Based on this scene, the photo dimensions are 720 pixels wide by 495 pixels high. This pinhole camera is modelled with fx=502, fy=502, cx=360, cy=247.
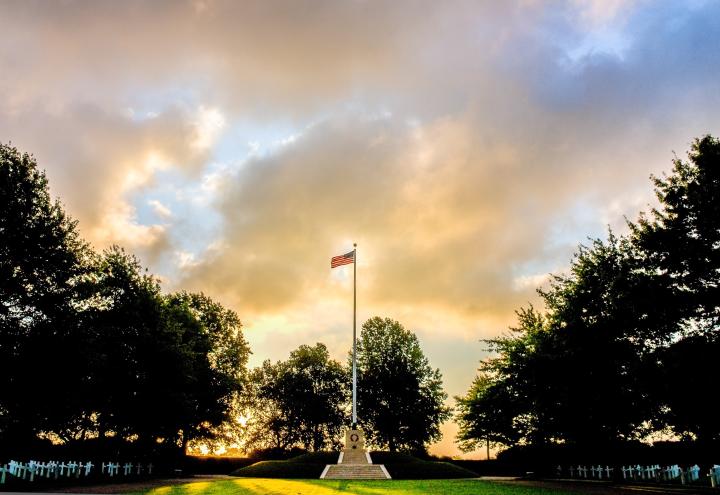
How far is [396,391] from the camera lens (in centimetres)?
5625

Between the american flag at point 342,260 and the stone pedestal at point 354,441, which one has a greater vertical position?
the american flag at point 342,260

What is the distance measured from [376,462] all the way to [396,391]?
22343 mm

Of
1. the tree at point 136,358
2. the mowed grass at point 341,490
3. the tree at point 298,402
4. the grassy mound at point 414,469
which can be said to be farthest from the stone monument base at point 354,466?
the tree at point 298,402

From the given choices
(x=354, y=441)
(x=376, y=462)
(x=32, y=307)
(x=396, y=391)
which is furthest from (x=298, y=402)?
(x=32, y=307)

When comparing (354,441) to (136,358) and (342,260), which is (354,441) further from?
(136,358)

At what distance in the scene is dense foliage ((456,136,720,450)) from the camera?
71.5 ft

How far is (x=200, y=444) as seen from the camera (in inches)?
1912

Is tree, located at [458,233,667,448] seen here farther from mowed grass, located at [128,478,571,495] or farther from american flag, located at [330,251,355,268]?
american flag, located at [330,251,355,268]

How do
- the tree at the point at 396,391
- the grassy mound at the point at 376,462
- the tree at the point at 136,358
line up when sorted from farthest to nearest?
1. the tree at the point at 396,391
2. the tree at the point at 136,358
3. the grassy mound at the point at 376,462

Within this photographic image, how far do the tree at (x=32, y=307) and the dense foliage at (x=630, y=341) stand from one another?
27023mm

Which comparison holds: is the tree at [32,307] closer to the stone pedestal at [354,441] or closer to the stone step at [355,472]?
the stone step at [355,472]

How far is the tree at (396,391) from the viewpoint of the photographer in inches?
2184

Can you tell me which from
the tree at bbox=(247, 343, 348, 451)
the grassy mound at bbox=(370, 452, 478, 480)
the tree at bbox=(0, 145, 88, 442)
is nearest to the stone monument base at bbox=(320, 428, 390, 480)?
the grassy mound at bbox=(370, 452, 478, 480)

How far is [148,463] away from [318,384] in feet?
86.4
